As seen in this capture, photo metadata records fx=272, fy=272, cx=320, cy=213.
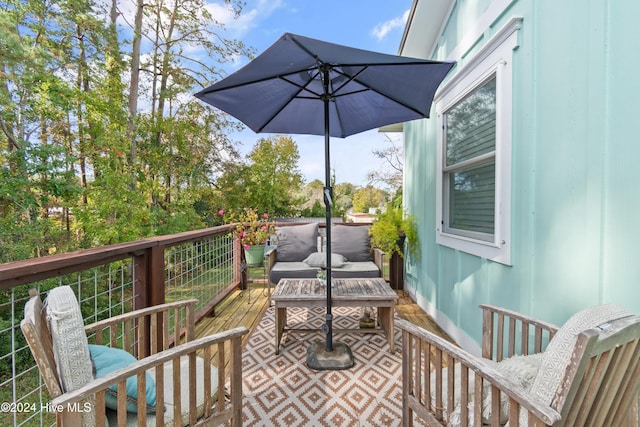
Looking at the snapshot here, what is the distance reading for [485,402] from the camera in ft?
3.49

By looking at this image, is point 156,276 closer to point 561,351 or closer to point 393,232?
point 561,351

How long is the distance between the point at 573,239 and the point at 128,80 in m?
9.28

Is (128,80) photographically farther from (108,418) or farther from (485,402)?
(485,402)

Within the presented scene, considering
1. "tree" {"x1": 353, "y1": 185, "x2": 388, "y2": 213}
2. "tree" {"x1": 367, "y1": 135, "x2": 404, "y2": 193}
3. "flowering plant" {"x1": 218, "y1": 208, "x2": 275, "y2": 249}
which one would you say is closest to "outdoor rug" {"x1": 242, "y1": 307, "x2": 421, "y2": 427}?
"flowering plant" {"x1": 218, "y1": 208, "x2": 275, "y2": 249}

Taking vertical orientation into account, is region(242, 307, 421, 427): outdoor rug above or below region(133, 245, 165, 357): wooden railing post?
below

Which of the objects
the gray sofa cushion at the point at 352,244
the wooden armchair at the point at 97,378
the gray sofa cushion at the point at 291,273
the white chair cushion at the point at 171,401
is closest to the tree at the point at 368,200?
the gray sofa cushion at the point at 352,244

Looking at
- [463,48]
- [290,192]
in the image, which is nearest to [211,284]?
[463,48]

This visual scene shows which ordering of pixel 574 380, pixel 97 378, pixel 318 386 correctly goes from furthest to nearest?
pixel 318 386
pixel 97 378
pixel 574 380

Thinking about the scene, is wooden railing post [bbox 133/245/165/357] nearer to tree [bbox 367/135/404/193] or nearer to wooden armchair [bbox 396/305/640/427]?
wooden armchair [bbox 396/305/640/427]

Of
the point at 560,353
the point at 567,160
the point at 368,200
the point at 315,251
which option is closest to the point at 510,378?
the point at 560,353

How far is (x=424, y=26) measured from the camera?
3148 mm

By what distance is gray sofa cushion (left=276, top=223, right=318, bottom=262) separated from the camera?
154 inches

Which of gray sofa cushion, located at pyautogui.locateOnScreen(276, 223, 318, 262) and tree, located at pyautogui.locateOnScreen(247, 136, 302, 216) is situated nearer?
gray sofa cushion, located at pyautogui.locateOnScreen(276, 223, 318, 262)

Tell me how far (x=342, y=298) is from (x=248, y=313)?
61.9 inches
